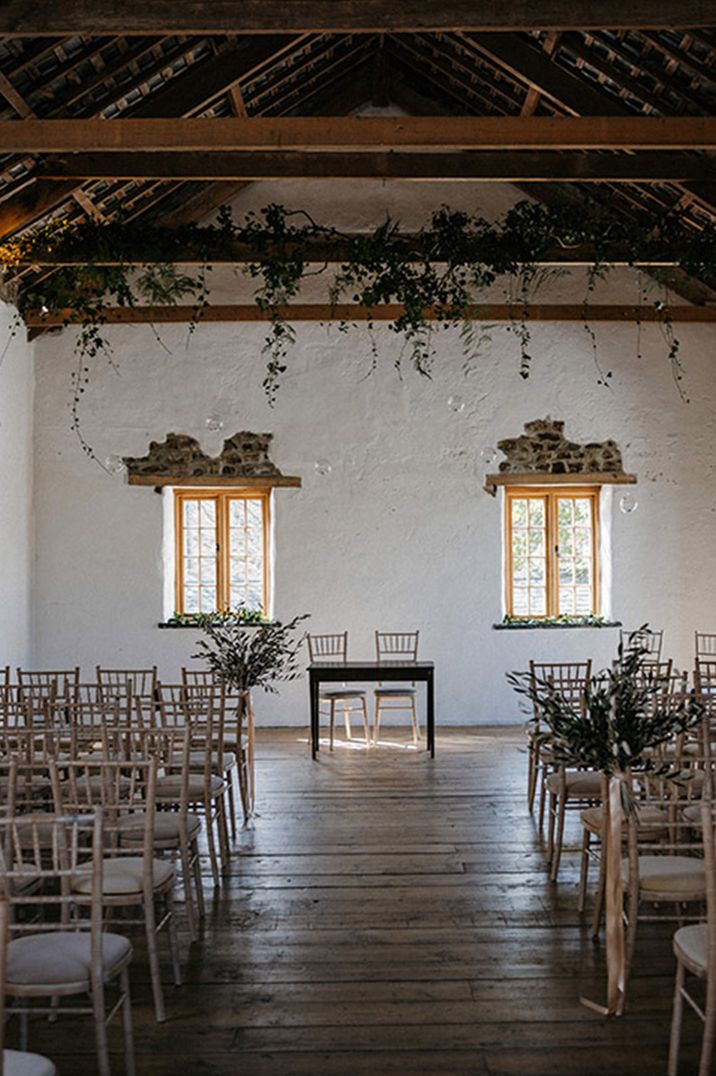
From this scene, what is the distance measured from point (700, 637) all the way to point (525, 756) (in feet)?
9.97

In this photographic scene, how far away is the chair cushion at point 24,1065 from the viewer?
252cm

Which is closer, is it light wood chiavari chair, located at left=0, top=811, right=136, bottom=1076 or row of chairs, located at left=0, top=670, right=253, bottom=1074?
light wood chiavari chair, located at left=0, top=811, right=136, bottom=1076

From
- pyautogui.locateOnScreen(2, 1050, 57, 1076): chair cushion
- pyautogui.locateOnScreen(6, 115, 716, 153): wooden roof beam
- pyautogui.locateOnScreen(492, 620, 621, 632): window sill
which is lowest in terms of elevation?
pyautogui.locateOnScreen(2, 1050, 57, 1076): chair cushion

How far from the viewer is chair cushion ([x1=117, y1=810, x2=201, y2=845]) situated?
4573mm

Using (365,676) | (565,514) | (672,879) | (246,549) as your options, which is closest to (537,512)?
(565,514)

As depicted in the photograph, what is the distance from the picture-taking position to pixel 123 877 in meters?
3.94

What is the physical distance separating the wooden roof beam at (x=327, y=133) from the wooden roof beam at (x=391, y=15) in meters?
0.84

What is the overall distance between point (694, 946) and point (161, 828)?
2.40 m

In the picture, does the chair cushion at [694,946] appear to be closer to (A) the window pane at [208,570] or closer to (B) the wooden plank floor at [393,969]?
(B) the wooden plank floor at [393,969]

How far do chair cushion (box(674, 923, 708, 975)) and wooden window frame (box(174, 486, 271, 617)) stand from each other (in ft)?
27.4

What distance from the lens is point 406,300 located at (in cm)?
795

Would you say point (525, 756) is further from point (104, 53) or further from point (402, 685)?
point (104, 53)

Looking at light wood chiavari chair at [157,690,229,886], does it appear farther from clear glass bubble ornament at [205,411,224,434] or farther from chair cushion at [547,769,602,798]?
clear glass bubble ornament at [205,411,224,434]

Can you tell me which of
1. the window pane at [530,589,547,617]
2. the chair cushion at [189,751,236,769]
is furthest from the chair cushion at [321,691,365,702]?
the chair cushion at [189,751,236,769]
